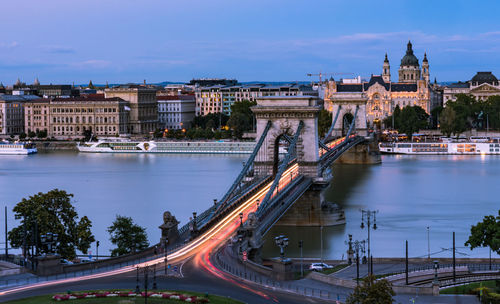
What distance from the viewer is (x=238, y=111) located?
10488cm

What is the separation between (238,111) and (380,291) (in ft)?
280

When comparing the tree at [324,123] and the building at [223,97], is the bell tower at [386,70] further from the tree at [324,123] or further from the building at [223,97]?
the tree at [324,123]

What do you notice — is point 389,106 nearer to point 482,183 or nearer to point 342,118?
point 342,118

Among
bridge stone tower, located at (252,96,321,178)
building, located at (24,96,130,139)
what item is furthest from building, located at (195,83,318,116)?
bridge stone tower, located at (252,96,321,178)

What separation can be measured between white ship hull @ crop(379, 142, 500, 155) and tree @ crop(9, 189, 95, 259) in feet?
197

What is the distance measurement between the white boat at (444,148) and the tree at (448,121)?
16.7ft

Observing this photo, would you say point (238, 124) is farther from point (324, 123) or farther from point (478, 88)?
point (478, 88)

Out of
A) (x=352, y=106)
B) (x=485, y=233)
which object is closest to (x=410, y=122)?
(x=352, y=106)

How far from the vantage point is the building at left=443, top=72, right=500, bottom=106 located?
122 metres

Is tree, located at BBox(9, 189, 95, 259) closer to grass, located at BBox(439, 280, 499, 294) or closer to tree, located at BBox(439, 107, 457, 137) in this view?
grass, located at BBox(439, 280, 499, 294)

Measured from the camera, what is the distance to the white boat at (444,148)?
3371 inches

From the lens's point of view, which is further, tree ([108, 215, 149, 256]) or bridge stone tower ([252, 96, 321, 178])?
bridge stone tower ([252, 96, 321, 178])

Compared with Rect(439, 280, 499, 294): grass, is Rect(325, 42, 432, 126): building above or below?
above

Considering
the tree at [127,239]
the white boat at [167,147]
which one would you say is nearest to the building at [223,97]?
the white boat at [167,147]
